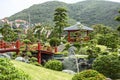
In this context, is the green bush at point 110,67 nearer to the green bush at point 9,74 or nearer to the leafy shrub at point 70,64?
the leafy shrub at point 70,64

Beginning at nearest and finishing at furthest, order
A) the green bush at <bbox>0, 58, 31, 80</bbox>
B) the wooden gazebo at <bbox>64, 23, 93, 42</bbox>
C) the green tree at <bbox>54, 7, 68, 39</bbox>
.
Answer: the green bush at <bbox>0, 58, 31, 80</bbox> → the wooden gazebo at <bbox>64, 23, 93, 42</bbox> → the green tree at <bbox>54, 7, 68, 39</bbox>

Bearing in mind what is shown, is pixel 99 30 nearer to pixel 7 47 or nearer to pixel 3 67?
pixel 7 47

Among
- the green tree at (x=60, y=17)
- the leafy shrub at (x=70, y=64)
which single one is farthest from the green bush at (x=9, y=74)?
the green tree at (x=60, y=17)

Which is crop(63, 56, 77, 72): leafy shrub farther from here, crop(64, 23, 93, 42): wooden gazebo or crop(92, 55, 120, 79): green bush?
crop(64, 23, 93, 42): wooden gazebo

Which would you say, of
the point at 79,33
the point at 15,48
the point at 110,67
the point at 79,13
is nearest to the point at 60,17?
the point at 79,33

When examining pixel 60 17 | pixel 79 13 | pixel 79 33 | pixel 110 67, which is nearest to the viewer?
pixel 110 67

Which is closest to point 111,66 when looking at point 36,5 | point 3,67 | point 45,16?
point 3,67

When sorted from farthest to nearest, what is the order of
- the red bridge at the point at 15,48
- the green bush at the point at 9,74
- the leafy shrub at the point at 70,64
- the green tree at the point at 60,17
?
the green tree at the point at 60,17, the red bridge at the point at 15,48, the leafy shrub at the point at 70,64, the green bush at the point at 9,74

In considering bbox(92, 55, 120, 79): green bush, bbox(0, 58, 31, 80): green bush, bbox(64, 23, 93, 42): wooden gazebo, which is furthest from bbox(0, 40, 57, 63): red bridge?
bbox(0, 58, 31, 80): green bush

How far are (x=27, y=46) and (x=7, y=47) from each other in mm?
2005

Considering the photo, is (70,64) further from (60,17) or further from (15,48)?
(60,17)

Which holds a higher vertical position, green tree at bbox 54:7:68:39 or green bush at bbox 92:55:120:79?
green tree at bbox 54:7:68:39

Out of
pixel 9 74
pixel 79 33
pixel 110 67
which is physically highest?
pixel 9 74

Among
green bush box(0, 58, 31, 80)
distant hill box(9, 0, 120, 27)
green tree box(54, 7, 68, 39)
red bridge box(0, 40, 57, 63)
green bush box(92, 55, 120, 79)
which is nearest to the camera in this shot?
green bush box(0, 58, 31, 80)
